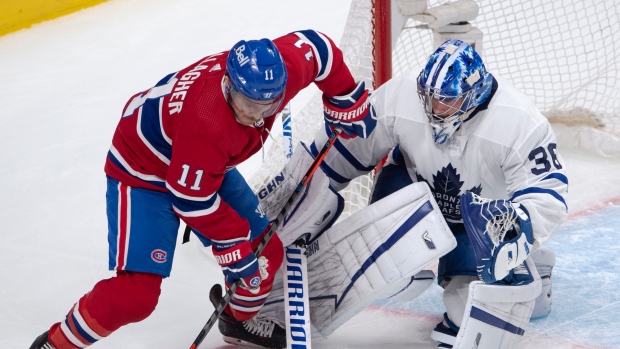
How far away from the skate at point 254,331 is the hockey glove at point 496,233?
734 mm

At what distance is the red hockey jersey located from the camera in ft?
8.04

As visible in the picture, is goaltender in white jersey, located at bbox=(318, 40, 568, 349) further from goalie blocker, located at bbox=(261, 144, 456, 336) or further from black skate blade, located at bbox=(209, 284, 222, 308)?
black skate blade, located at bbox=(209, 284, 222, 308)

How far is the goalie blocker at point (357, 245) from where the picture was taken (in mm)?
2727

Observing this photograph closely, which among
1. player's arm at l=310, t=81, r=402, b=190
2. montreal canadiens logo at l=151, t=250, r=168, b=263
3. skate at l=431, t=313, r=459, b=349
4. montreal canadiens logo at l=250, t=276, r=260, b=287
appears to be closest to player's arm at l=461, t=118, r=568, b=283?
A: skate at l=431, t=313, r=459, b=349

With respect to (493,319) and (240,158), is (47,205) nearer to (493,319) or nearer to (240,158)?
(240,158)

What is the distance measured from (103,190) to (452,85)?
1.90 metres

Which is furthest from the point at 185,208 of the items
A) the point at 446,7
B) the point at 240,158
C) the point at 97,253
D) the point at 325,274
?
the point at 446,7

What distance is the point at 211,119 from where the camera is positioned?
96.4 inches

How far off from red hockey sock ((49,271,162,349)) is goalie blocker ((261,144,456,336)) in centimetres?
48

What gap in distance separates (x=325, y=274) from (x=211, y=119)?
76 centimetres

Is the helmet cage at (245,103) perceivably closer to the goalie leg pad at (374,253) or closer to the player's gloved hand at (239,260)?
the player's gloved hand at (239,260)

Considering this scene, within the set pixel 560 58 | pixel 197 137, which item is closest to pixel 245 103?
pixel 197 137

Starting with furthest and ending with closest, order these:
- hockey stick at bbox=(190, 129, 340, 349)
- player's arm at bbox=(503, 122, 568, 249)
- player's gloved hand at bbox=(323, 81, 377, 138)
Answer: player's gloved hand at bbox=(323, 81, 377, 138) → hockey stick at bbox=(190, 129, 340, 349) → player's arm at bbox=(503, 122, 568, 249)

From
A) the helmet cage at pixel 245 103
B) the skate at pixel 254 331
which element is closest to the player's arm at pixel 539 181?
the helmet cage at pixel 245 103
